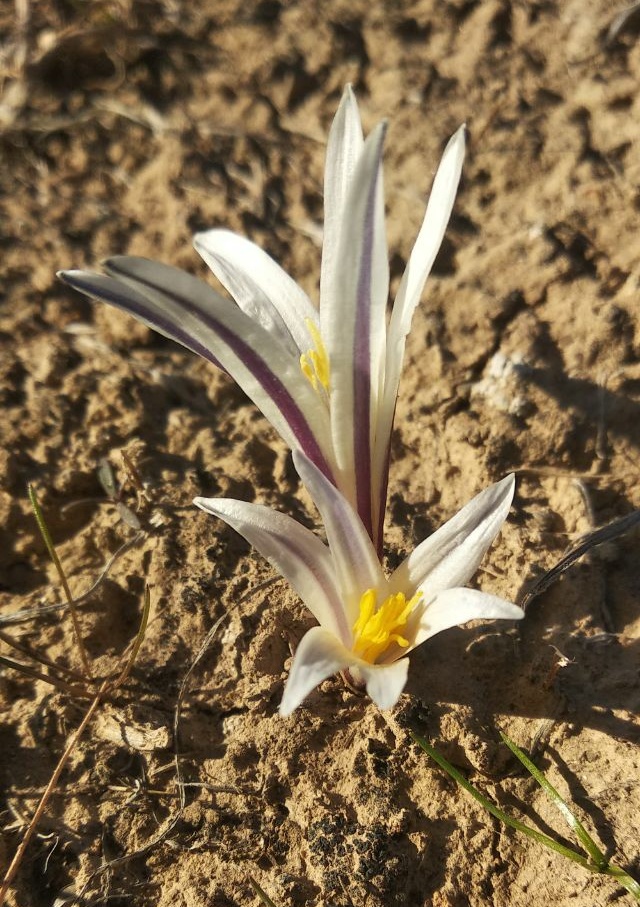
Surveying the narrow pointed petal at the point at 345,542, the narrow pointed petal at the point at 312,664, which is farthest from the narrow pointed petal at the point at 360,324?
the narrow pointed petal at the point at 312,664

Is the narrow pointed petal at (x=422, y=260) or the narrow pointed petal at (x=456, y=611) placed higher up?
the narrow pointed petal at (x=422, y=260)

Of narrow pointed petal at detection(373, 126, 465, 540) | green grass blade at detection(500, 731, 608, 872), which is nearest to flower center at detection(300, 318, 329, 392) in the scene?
narrow pointed petal at detection(373, 126, 465, 540)

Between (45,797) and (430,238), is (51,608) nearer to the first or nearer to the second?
(45,797)

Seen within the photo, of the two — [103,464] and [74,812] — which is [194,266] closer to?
[103,464]

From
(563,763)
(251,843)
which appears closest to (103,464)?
(251,843)

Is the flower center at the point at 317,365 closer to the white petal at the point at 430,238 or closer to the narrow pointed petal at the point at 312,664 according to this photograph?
the white petal at the point at 430,238
